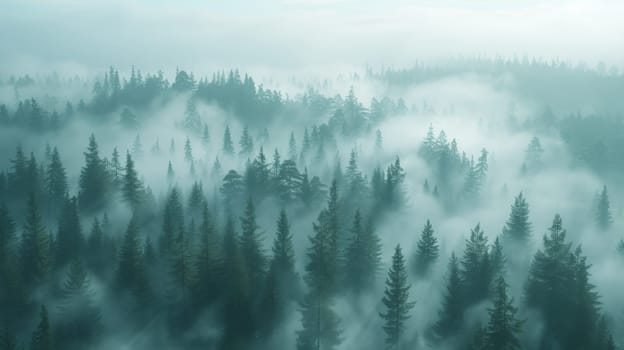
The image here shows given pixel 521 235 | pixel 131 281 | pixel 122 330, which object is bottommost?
pixel 122 330

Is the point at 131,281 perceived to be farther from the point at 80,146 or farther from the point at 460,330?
the point at 80,146

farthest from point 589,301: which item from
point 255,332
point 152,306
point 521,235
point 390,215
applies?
point 152,306

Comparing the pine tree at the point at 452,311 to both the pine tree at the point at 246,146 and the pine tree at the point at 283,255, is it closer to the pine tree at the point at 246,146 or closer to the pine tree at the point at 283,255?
the pine tree at the point at 283,255

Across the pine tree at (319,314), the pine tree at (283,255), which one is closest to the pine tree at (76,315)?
the pine tree at (283,255)

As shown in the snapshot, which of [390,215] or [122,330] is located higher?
[390,215]

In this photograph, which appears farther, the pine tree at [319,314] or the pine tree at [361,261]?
the pine tree at [361,261]

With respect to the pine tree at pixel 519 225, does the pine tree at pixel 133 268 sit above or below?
below

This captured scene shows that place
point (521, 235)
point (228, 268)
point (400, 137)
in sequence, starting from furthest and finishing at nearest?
point (400, 137), point (521, 235), point (228, 268)

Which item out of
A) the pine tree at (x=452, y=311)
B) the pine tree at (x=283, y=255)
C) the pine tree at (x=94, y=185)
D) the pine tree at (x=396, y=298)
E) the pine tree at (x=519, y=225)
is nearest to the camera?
the pine tree at (x=396, y=298)
